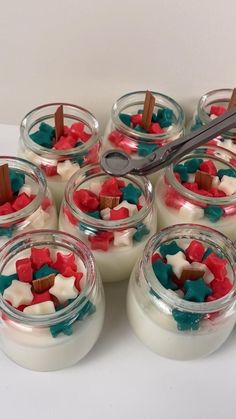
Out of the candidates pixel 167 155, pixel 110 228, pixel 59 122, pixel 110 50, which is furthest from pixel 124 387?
pixel 110 50

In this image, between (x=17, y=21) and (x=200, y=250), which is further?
(x=17, y=21)

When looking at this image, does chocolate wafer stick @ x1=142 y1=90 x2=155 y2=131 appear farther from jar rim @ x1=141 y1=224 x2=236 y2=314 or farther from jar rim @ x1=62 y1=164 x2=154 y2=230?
jar rim @ x1=141 y1=224 x2=236 y2=314

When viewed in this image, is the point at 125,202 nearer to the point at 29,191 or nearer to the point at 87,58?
the point at 29,191

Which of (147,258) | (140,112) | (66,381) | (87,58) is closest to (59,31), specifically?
(87,58)

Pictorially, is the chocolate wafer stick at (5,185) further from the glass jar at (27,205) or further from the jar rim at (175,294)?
the jar rim at (175,294)

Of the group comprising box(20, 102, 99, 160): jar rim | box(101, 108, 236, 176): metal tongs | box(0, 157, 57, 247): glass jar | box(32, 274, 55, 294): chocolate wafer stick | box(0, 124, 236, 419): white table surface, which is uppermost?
box(101, 108, 236, 176): metal tongs

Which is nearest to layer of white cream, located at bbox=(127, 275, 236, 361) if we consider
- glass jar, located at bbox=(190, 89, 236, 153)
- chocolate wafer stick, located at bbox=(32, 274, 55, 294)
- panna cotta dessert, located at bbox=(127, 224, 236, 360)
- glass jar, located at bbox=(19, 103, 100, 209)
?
panna cotta dessert, located at bbox=(127, 224, 236, 360)

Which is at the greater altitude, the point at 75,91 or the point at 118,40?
the point at 118,40
